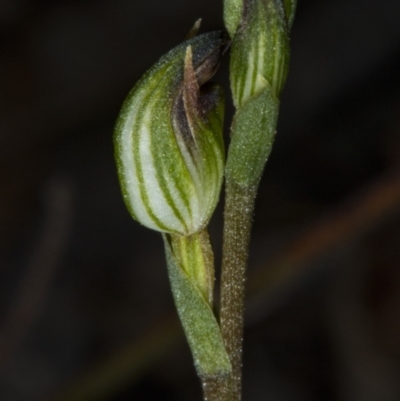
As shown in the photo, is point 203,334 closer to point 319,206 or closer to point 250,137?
point 250,137

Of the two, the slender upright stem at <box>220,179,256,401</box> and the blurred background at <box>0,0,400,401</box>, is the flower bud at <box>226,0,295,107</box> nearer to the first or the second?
the slender upright stem at <box>220,179,256,401</box>

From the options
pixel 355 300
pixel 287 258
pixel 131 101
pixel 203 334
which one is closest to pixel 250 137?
pixel 131 101

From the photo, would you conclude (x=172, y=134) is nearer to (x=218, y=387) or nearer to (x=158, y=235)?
(x=218, y=387)

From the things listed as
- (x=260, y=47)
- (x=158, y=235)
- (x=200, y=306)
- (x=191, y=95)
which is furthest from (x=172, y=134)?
(x=158, y=235)

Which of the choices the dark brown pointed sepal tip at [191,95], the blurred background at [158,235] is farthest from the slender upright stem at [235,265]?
the blurred background at [158,235]

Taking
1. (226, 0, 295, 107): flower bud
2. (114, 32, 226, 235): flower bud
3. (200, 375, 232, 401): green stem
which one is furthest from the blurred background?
(226, 0, 295, 107): flower bud

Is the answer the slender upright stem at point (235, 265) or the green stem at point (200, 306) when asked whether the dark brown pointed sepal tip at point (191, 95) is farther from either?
the green stem at point (200, 306)
